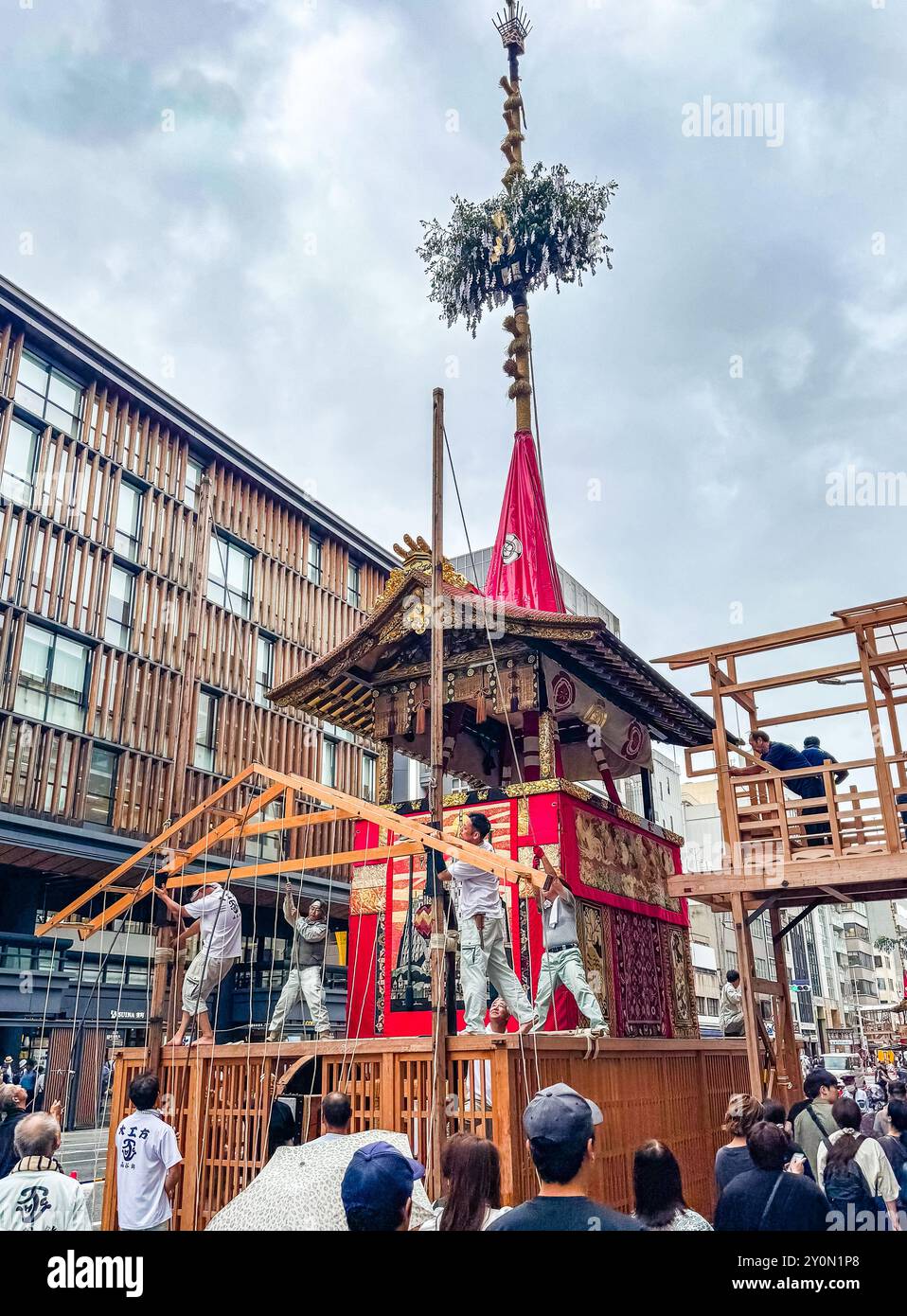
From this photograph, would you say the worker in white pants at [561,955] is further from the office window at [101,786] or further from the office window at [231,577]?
the office window at [231,577]

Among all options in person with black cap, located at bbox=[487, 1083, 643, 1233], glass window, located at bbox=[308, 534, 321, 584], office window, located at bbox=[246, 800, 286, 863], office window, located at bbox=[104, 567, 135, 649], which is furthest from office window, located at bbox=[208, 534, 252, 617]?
person with black cap, located at bbox=[487, 1083, 643, 1233]

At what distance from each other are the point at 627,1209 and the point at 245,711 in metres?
19.2

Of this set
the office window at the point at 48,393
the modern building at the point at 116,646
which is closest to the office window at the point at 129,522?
the modern building at the point at 116,646

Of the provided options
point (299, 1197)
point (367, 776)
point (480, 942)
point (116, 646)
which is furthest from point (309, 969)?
point (367, 776)

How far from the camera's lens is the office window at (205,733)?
24.8m

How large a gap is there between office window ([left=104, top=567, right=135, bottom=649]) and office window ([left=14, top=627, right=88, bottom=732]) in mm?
998

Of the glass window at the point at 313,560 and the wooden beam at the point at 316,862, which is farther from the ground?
the glass window at the point at 313,560

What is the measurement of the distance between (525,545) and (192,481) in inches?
597

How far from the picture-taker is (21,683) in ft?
68.5

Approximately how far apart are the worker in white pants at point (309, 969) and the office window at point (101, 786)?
12535 millimetres

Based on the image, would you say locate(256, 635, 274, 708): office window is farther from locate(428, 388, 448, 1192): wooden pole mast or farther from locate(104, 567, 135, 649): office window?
locate(428, 388, 448, 1192): wooden pole mast

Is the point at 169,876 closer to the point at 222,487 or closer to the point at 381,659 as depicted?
the point at 381,659

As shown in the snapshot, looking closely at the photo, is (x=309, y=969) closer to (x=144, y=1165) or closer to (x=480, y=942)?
(x=480, y=942)
